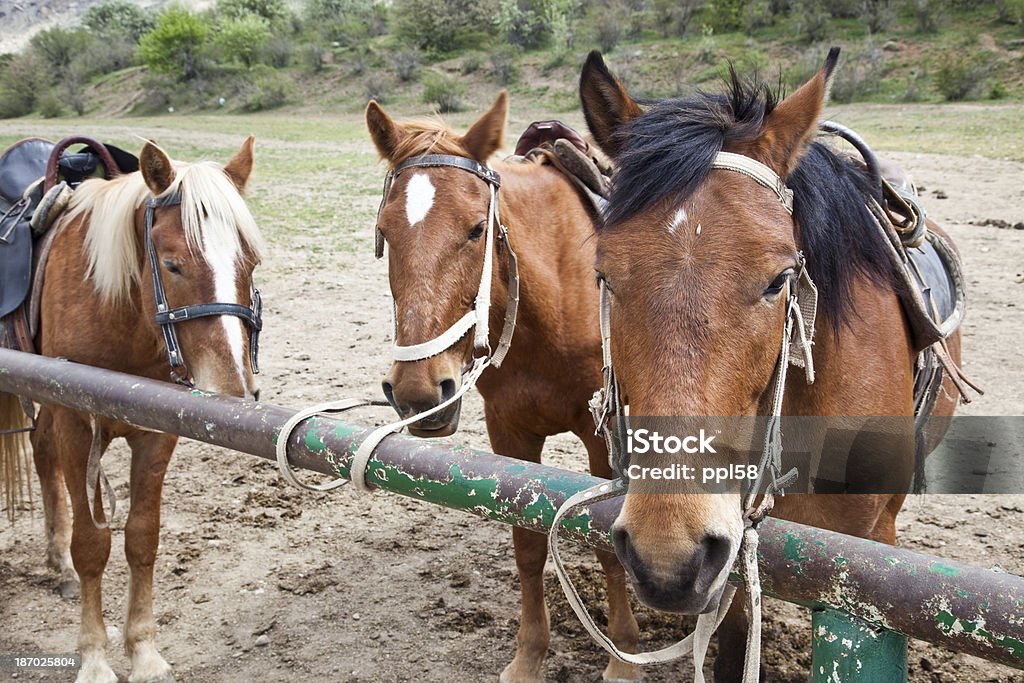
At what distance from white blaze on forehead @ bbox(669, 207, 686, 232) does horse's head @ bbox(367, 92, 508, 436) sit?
1128 millimetres

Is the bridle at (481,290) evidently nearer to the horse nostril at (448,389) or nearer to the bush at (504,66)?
the horse nostril at (448,389)

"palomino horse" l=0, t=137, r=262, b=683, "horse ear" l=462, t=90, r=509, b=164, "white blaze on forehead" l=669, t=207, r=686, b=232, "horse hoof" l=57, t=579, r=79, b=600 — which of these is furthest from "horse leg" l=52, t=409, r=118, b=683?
"white blaze on forehead" l=669, t=207, r=686, b=232

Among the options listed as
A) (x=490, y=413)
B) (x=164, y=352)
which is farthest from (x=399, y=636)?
(x=164, y=352)

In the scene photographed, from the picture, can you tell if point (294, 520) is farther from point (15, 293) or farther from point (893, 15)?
point (893, 15)

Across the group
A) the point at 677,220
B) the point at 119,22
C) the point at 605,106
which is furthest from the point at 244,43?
the point at 677,220

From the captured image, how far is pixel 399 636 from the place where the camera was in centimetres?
341

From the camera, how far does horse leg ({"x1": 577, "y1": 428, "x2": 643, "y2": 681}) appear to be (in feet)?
9.91

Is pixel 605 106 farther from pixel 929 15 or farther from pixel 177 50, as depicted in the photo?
pixel 177 50

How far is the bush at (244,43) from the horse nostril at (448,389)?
50330 mm

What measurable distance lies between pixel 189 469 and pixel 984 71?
24.0 metres

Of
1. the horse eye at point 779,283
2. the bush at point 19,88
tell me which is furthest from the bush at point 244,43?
the horse eye at point 779,283

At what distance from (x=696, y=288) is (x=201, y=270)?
199cm

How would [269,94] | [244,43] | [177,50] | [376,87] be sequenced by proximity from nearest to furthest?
[376,87] → [269,94] → [177,50] → [244,43]

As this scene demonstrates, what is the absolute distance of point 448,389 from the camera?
8.42 ft
